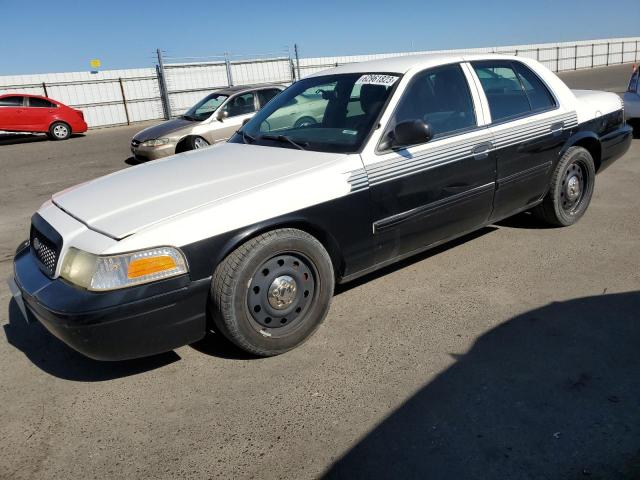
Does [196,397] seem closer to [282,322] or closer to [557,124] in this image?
[282,322]

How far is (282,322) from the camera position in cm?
320

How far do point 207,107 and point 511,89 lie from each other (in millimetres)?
7591

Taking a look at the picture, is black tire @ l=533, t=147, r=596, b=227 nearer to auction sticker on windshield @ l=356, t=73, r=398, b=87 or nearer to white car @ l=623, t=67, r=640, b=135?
auction sticker on windshield @ l=356, t=73, r=398, b=87

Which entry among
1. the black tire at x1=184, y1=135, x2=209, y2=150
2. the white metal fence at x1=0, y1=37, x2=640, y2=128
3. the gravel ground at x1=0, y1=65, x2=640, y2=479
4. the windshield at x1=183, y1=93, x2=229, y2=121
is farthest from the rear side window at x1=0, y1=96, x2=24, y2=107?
the gravel ground at x1=0, y1=65, x2=640, y2=479

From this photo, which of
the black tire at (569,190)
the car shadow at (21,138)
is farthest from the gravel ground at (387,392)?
the car shadow at (21,138)

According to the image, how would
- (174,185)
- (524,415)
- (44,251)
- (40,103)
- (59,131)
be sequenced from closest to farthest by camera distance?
(524,415)
(44,251)
(174,185)
(40,103)
(59,131)

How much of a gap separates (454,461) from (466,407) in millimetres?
383

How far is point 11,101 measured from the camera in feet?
52.0

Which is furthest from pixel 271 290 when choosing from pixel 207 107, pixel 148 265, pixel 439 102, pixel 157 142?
pixel 207 107

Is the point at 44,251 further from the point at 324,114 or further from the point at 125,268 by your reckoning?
the point at 324,114

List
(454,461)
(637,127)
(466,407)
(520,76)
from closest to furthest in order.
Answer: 1. (454,461)
2. (466,407)
3. (520,76)
4. (637,127)

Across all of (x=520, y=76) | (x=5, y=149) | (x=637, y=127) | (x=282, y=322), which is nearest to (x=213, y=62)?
(x=5, y=149)

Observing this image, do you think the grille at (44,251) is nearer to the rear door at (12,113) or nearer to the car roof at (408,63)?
the car roof at (408,63)

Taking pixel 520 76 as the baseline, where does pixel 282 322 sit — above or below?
below
